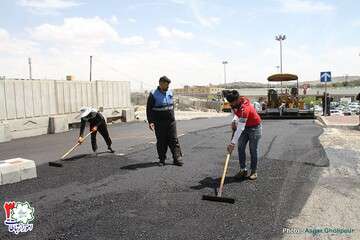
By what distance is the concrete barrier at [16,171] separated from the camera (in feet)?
23.2

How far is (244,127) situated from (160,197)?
6.14 feet

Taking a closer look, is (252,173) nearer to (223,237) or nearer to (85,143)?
(223,237)

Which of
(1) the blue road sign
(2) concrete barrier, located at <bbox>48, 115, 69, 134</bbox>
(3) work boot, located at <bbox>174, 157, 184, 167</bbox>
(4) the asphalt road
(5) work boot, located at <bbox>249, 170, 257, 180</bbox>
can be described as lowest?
(4) the asphalt road

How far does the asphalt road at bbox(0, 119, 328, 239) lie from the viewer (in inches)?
193

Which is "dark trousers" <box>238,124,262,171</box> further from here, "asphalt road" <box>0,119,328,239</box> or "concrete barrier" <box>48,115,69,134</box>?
"concrete barrier" <box>48,115,69,134</box>

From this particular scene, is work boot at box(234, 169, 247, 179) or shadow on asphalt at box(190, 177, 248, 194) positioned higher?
work boot at box(234, 169, 247, 179)

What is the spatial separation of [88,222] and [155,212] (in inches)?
34.6

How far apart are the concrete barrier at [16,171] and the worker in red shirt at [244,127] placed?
359 centimetres

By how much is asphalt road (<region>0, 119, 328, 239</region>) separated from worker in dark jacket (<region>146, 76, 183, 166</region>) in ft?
1.32

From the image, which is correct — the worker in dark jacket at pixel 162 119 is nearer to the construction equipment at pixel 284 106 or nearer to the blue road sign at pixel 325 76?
the construction equipment at pixel 284 106

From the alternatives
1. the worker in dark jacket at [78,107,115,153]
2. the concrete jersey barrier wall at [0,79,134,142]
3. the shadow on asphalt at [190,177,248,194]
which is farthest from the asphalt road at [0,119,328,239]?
the concrete jersey barrier wall at [0,79,134,142]

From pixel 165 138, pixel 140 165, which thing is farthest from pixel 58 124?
pixel 165 138

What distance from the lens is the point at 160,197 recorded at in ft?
20.2

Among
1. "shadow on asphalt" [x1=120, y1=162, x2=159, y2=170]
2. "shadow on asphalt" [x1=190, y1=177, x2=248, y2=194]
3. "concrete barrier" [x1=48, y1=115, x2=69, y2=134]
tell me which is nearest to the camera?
"shadow on asphalt" [x1=190, y1=177, x2=248, y2=194]
